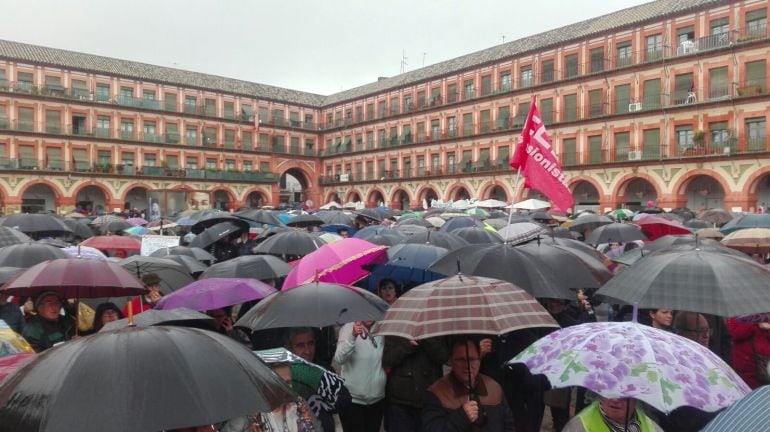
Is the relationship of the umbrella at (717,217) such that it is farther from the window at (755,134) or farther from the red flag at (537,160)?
the window at (755,134)

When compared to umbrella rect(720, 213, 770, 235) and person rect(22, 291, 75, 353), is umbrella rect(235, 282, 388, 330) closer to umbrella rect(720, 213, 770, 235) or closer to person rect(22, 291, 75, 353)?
person rect(22, 291, 75, 353)

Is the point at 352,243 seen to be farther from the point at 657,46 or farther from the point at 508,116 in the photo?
the point at 508,116

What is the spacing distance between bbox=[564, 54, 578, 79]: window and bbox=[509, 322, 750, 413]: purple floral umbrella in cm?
3763

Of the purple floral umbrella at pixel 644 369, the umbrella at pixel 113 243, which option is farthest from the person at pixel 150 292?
the purple floral umbrella at pixel 644 369

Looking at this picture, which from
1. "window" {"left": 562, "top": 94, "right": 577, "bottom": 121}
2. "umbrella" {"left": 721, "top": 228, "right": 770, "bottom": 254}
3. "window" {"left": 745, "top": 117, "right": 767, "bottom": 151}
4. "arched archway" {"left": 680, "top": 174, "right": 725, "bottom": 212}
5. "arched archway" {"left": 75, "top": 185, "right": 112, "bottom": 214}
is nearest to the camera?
"umbrella" {"left": 721, "top": 228, "right": 770, "bottom": 254}

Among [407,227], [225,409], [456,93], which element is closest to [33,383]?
[225,409]

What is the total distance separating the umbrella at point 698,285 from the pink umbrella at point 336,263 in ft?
8.43

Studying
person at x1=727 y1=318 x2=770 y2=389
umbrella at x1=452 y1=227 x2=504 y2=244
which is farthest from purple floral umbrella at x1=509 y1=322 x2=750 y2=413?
umbrella at x1=452 y1=227 x2=504 y2=244

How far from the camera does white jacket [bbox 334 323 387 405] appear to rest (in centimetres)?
474

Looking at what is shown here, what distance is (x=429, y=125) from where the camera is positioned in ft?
157

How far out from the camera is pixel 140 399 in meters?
2.21

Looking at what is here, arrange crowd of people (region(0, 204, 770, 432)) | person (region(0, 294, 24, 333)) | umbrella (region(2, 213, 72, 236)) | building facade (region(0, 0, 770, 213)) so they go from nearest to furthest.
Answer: crowd of people (region(0, 204, 770, 432))
person (region(0, 294, 24, 333))
umbrella (region(2, 213, 72, 236))
building facade (region(0, 0, 770, 213))

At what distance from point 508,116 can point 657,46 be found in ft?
36.3

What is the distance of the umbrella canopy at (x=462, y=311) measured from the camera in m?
3.63
